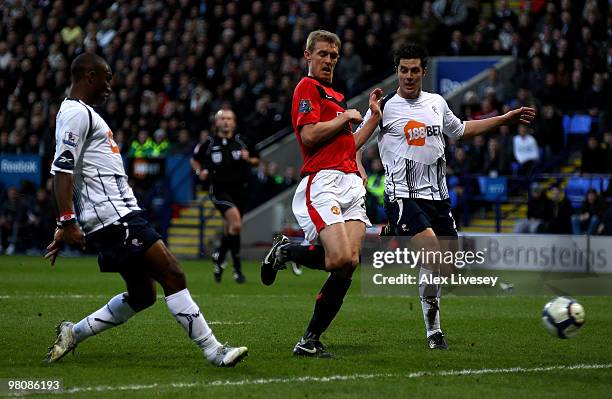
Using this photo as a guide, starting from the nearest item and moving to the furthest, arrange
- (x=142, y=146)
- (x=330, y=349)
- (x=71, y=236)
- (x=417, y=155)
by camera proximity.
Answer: (x=71, y=236) < (x=330, y=349) < (x=417, y=155) < (x=142, y=146)

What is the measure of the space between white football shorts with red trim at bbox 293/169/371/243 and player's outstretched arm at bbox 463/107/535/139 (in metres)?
1.45

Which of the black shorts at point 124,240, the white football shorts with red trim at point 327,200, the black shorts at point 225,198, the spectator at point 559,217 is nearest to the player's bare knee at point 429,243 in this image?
the white football shorts with red trim at point 327,200

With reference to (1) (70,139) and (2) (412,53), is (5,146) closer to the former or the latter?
(2) (412,53)

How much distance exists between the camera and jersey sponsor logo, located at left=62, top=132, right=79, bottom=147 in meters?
7.51

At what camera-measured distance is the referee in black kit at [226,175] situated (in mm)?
17031

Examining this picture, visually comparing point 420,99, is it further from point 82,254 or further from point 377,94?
point 82,254

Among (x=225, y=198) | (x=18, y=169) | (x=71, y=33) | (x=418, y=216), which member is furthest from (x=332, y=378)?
(x=71, y=33)

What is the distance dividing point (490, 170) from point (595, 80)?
109 inches

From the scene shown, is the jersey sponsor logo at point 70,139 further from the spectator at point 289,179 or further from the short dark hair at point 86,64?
the spectator at point 289,179

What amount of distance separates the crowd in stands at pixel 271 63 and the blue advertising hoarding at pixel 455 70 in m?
0.27

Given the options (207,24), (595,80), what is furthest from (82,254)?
(595,80)

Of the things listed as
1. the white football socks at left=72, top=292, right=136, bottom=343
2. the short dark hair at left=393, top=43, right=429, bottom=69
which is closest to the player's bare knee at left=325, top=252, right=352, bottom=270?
the white football socks at left=72, top=292, right=136, bottom=343

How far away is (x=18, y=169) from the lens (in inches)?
1068

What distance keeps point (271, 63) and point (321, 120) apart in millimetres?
18872
